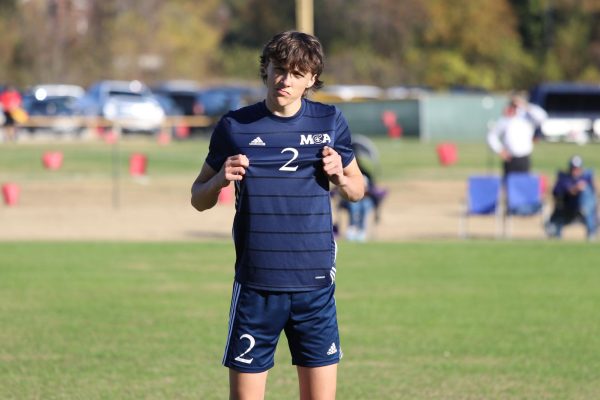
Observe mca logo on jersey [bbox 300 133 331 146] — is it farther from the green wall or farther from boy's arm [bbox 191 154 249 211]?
the green wall

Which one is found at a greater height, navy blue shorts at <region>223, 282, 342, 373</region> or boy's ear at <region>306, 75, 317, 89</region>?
boy's ear at <region>306, 75, 317, 89</region>

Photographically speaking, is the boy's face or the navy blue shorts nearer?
the boy's face

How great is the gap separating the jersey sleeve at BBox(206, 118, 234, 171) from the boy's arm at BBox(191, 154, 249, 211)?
1.5 inches

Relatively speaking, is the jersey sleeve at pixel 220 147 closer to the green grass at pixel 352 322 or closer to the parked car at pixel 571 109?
the green grass at pixel 352 322

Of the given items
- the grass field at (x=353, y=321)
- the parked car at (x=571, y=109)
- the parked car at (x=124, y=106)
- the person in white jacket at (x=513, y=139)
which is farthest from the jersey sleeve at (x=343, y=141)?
the parked car at (x=571, y=109)

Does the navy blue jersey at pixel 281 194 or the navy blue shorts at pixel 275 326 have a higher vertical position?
the navy blue jersey at pixel 281 194

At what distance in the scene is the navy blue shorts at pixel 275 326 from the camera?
5656 mm

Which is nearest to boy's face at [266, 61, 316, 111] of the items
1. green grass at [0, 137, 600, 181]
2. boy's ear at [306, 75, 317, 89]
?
boy's ear at [306, 75, 317, 89]

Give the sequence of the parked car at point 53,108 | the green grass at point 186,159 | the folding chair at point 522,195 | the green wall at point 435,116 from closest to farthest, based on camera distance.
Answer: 1. the folding chair at point 522,195
2. the green grass at point 186,159
3. the parked car at point 53,108
4. the green wall at point 435,116

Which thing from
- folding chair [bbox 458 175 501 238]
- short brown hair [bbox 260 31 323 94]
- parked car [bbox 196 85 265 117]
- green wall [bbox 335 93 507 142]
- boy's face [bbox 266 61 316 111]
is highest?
parked car [bbox 196 85 265 117]

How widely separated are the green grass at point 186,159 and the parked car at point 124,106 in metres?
1.07

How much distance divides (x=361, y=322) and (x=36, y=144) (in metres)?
35.8

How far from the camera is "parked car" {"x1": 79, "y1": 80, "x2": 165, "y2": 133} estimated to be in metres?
50.8

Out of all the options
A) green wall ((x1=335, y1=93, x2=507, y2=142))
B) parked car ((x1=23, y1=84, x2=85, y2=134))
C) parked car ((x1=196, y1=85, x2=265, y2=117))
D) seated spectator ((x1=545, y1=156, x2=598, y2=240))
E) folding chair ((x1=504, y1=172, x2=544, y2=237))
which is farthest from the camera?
parked car ((x1=196, y1=85, x2=265, y2=117))
